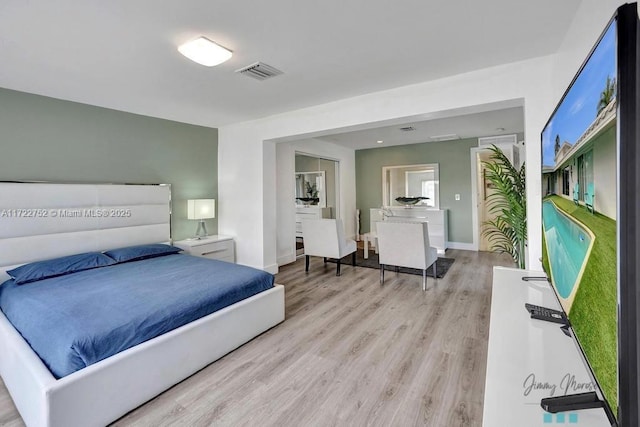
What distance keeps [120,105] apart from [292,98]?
2.04 m

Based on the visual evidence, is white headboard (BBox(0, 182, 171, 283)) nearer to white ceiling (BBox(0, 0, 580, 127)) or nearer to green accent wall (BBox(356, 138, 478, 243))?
white ceiling (BBox(0, 0, 580, 127))

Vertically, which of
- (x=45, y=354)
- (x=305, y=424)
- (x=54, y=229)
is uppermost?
(x=54, y=229)

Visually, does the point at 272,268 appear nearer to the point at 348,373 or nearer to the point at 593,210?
the point at 348,373

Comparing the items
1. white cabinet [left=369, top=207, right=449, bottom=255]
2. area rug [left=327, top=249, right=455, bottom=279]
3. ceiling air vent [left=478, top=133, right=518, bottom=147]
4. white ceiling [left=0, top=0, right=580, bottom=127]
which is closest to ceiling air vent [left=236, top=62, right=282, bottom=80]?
white ceiling [left=0, top=0, right=580, bottom=127]

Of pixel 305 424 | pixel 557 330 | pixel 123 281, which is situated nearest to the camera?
pixel 557 330

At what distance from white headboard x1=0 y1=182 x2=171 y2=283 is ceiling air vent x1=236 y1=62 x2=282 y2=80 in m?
2.19

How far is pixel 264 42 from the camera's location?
2.22 meters

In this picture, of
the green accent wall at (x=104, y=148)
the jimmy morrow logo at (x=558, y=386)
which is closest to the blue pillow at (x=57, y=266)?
the green accent wall at (x=104, y=148)

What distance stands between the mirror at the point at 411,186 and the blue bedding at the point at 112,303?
15.6ft

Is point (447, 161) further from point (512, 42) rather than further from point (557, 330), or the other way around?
point (557, 330)

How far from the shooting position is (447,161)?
631cm

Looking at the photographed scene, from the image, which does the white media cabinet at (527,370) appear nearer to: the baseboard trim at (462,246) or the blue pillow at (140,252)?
→ the blue pillow at (140,252)

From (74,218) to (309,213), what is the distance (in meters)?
3.76

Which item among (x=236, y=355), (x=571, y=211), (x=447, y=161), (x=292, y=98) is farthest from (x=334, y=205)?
(x=571, y=211)
